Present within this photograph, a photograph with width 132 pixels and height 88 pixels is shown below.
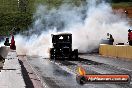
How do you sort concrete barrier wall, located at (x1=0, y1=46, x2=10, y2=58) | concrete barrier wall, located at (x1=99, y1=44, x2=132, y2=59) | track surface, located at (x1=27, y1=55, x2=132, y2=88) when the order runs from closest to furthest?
track surface, located at (x1=27, y1=55, x2=132, y2=88)
concrete barrier wall, located at (x1=99, y1=44, x2=132, y2=59)
concrete barrier wall, located at (x1=0, y1=46, x2=10, y2=58)

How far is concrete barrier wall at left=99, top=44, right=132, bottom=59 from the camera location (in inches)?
1244

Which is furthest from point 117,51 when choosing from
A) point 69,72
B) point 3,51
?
point 69,72

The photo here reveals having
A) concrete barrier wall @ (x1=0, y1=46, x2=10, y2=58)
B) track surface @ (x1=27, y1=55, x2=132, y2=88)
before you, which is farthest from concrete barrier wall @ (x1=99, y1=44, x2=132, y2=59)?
concrete barrier wall @ (x1=0, y1=46, x2=10, y2=58)

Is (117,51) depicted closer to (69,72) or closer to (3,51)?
(3,51)

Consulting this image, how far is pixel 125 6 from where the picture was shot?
95.3m

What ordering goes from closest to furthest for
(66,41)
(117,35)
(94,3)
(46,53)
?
(66,41) < (46,53) < (117,35) < (94,3)

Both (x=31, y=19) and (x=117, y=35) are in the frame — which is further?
(x=31, y=19)

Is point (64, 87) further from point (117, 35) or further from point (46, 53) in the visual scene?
point (117, 35)

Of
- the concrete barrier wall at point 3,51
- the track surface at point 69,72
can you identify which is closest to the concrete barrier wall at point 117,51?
the track surface at point 69,72

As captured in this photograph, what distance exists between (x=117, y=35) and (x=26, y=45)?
11.8 meters

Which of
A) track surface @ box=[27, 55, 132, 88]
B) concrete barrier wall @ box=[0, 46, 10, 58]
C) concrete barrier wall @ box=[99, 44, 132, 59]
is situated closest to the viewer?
track surface @ box=[27, 55, 132, 88]

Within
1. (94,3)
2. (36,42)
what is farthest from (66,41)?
(94,3)

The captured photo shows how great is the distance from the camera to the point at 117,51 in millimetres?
34938

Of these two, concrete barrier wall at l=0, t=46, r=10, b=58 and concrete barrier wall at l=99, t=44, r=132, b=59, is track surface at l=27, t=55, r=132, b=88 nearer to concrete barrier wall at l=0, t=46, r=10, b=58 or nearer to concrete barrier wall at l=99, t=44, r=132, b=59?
concrete barrier wall at l=99, t=44, r=132, b=59
